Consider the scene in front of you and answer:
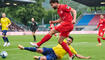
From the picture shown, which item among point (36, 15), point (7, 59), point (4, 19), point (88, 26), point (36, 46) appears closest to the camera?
point (36, 46)

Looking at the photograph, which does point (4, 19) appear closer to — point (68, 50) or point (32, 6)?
point (68, 50)

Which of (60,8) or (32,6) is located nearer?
(60,8)

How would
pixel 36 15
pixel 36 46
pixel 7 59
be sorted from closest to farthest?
1. pixel 36 46
2. pixel 7 59
3. pixel 36 15

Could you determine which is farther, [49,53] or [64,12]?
[64,12]

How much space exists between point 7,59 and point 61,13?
280cm

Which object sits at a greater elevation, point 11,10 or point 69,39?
point 69,39

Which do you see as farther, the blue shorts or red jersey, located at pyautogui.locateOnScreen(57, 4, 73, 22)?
red jersey, located at pyautogui.locateOnScreen(57, 4, 73, 22)

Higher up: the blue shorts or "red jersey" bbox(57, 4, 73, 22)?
"red jersey" bbox(57, 4, 73, 22)

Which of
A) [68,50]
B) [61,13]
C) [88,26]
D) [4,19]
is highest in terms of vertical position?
[61,13]

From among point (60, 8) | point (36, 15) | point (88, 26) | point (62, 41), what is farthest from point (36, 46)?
point (36, 15)

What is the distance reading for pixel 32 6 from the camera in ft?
234

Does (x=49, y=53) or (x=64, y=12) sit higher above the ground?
(x=64, y=12)

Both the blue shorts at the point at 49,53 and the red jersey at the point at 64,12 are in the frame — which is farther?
the red jersey at the point at 64,12

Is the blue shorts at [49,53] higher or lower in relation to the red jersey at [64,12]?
lower
